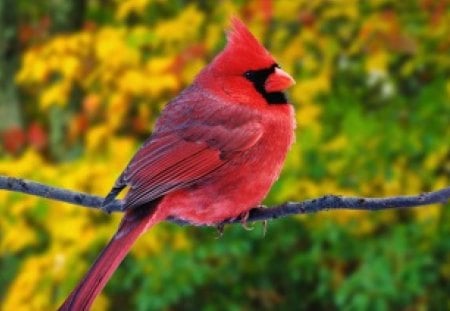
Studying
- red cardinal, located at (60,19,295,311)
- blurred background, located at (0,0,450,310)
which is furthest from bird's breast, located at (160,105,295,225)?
blurred background, located at (0,0,450,310)

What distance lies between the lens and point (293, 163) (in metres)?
3.83

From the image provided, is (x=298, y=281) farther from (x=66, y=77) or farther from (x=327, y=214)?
(x=66, y=77)

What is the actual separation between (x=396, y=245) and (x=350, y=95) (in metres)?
0.72

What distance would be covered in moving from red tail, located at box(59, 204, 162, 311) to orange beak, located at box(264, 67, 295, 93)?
27 centimetres

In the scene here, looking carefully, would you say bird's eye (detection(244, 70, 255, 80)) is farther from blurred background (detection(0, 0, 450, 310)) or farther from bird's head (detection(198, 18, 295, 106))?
blurred background (detection(0, 0, 450, 310))

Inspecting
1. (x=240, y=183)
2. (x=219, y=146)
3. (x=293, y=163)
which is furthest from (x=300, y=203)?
(x=293, y=163)

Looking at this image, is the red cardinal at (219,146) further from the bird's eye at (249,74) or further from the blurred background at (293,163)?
the blurred background at (293,163)

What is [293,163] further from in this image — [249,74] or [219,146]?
[249,74]

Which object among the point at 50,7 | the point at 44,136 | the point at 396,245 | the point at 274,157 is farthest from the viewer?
the point at 50,7

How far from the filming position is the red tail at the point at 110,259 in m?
1.28

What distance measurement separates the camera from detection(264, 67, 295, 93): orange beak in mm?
1572

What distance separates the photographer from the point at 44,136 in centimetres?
461

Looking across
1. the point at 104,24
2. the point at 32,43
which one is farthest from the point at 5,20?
the point at 104,24

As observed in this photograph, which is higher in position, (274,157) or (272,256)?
(274,157)
